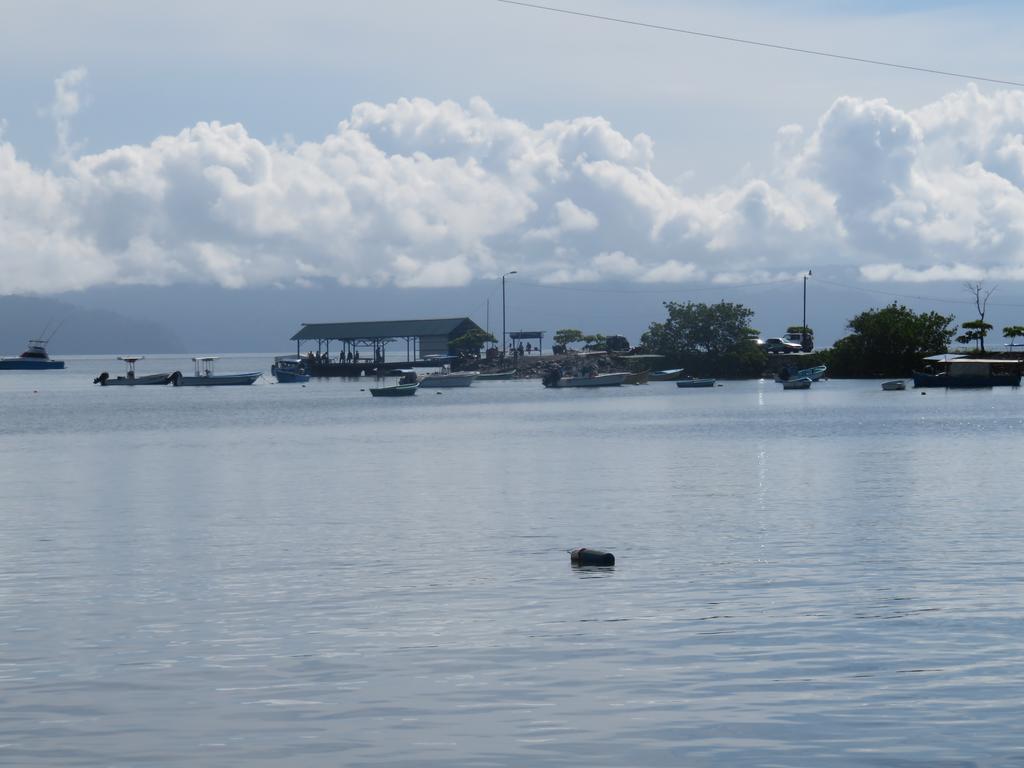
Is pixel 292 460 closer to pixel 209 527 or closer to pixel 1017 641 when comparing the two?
pixel 209 527

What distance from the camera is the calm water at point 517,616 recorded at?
15031 mm

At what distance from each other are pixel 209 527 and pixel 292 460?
2653 centimetres

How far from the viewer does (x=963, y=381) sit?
508 feet

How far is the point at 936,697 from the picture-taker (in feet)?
53.3

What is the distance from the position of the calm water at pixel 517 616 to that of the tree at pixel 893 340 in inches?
5252

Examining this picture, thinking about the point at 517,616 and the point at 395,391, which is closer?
the point at 517,616

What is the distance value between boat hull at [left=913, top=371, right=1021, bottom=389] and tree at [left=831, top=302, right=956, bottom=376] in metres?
24.2

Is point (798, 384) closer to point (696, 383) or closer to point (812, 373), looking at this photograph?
point (696, 383)

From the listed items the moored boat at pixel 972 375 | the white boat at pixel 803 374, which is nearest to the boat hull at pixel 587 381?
the white boat at pixel 803 374

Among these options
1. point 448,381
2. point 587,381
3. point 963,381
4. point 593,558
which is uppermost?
point 448,381

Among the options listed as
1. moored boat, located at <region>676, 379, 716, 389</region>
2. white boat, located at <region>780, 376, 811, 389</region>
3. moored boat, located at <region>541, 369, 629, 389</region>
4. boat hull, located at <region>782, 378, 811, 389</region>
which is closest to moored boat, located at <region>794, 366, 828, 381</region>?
white boat, located at <region>780, 376, 811, 389</region>

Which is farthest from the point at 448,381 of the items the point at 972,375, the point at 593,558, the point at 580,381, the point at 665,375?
the point at 593,558

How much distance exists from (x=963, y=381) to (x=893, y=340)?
102ft

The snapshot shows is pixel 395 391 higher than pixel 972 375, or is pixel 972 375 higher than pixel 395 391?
pixel 972 375
